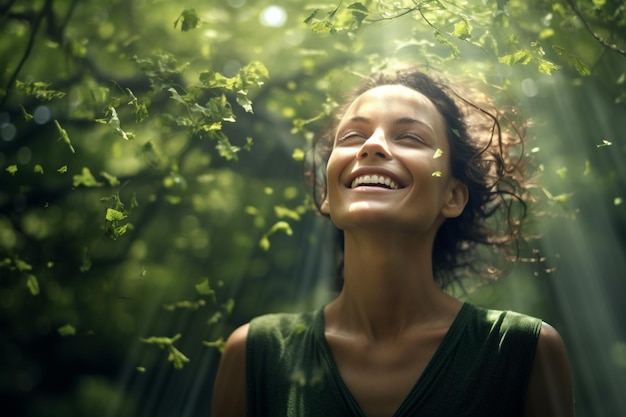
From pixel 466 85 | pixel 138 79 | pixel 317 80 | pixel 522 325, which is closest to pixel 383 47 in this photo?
pixel 317 80

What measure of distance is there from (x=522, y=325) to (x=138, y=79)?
1982 mm

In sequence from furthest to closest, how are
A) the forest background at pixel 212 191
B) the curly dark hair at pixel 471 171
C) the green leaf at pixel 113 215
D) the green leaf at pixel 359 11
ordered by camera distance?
the forest background at pixel 212 191, the curly dark hair at pixel 471 171, the green leaf at pixel 359 11, the green leaf at pixel 113 215

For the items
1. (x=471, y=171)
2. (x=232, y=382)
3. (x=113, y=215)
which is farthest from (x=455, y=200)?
(x=113, y=215)

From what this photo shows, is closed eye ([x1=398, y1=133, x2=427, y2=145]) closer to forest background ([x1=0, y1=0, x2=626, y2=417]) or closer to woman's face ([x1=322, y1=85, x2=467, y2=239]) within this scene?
woman's face ([x1=322, y1=85, x2=467, y2=239])

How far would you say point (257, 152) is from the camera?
13.9ft

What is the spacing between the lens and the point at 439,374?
2.33 metres

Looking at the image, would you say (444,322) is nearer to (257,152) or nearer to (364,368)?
(364,368)

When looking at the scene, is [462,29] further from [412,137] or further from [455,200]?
[455,200]

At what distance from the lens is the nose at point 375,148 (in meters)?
2.41

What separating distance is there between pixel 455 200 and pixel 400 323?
1.48 ft

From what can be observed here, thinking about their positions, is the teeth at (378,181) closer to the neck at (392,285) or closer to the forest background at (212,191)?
the neck at (392,285)

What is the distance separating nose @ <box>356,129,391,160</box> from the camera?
241 centimetres

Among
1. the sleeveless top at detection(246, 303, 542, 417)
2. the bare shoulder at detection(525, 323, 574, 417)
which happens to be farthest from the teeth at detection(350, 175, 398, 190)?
the bare shoulder at detection(525, 323, 574, 417)

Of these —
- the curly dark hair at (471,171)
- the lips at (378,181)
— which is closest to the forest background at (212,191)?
the curly dark hair at (471,171)
